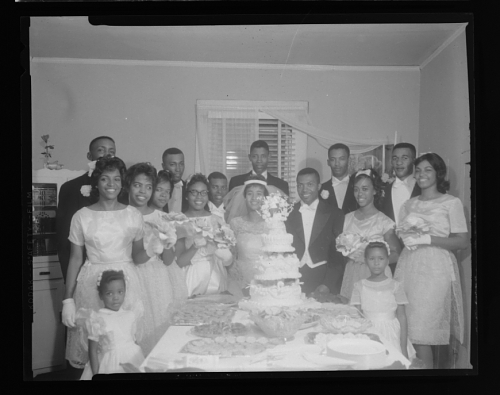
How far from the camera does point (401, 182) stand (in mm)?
2631

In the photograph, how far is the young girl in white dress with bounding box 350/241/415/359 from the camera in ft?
8.59


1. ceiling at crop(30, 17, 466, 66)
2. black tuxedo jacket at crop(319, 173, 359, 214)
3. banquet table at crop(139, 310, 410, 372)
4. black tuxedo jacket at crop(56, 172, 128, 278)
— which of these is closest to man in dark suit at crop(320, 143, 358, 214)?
black tuxedo jacket at crop(319, 173, 359, 214)

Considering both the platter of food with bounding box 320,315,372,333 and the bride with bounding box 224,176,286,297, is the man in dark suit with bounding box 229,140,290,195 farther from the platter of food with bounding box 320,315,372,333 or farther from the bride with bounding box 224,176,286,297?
the platter of food with bounding box 320,315,372,333

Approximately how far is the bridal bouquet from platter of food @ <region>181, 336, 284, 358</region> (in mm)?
610

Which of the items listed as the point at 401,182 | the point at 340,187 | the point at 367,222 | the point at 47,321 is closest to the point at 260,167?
the point at 340,187

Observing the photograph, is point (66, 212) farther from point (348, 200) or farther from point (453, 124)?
point (453, 124)

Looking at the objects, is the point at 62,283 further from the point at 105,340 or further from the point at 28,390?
the point at 28,390

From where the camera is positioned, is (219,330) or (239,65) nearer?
(219,330)

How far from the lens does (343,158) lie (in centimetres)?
262

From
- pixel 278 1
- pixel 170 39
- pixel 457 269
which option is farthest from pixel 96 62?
pixel 457 269

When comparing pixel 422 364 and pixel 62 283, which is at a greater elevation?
pixel 62 283

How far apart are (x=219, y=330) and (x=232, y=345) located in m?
0.11

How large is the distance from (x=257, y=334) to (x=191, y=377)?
0.42m

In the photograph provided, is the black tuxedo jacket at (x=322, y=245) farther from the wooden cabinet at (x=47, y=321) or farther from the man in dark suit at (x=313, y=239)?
the wooden cabinet at (x=47, y=321)
